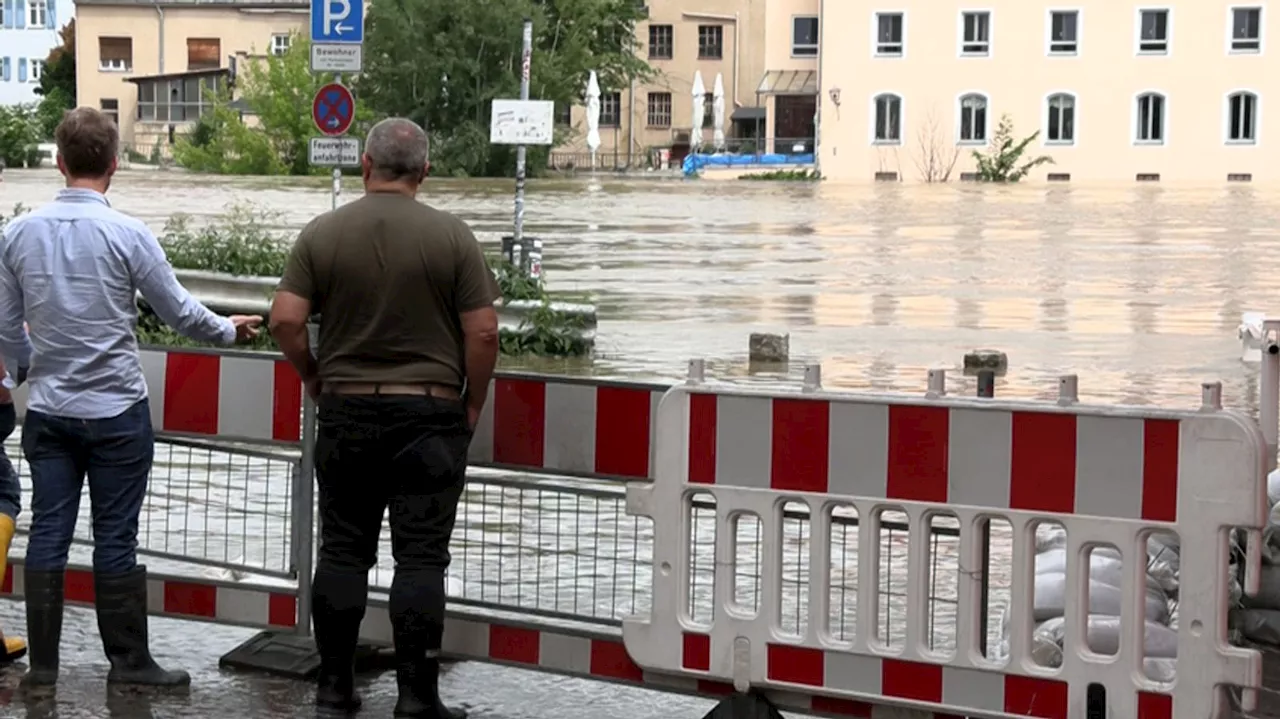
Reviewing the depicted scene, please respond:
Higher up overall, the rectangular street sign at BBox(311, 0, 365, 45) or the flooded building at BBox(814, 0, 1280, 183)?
the flooded building at BBox(814, 0, 1280, 183)

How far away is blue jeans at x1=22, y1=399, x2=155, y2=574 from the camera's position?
6.61 m

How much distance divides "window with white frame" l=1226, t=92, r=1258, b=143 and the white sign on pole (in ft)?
199

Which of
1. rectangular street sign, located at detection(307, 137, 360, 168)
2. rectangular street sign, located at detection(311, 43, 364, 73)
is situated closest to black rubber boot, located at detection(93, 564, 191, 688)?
rectangular street sign, located at detection(307, 137, 360, 168)

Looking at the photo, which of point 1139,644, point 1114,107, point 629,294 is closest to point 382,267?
point 1139,644

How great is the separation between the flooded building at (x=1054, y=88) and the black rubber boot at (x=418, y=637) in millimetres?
74844

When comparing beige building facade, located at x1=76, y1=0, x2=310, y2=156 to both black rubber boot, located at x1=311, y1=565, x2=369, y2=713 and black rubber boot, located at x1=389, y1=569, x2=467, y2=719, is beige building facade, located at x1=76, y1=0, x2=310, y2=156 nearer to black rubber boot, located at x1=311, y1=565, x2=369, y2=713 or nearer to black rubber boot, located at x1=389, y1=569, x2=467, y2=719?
black rubber boot, located at x1=311, y1=565, x2=369, y2=713

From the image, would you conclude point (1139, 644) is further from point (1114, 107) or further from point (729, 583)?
point (1114, 107)

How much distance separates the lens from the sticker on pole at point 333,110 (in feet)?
57.6

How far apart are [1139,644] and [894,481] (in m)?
0.77

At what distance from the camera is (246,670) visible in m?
7.04

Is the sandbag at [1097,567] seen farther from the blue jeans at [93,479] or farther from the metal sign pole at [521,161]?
the metal sign pole at [521,161]

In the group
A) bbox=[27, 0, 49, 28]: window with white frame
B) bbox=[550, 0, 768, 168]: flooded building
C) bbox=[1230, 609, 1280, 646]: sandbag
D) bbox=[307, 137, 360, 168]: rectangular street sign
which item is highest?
bbox=[27, 0, 49, 28]: window with white frame

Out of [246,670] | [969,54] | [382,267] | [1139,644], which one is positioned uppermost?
[969,54]

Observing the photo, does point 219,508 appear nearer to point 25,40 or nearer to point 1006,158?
point 1006,158
